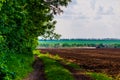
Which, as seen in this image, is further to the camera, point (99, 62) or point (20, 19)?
point (99, 62)

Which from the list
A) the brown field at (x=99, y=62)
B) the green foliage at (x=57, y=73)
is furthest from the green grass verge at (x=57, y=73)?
the brown field at (x=99, y=62)

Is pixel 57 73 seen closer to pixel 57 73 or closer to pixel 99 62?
pixel 57 73

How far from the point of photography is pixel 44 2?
44562 millimetres

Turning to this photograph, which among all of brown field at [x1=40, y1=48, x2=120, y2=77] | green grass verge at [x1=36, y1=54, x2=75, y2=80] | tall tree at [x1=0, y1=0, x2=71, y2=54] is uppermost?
tall tree at [x1=0, y1=0, x2=71, y2=54]

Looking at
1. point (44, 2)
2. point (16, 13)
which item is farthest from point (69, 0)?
point (16, 13)

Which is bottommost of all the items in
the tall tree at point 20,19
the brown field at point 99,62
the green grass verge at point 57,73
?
the brown field at point 99,62

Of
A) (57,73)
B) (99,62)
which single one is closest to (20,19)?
(57,73)

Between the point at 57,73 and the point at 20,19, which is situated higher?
the point at 20,19

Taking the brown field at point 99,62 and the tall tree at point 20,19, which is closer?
the tall tree at point 20,19

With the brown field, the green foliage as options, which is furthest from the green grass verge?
the brown field

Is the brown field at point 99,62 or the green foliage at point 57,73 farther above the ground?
the green foliage at point 57,73

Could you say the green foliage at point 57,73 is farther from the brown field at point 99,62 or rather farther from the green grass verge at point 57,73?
the brown field at point 99,62

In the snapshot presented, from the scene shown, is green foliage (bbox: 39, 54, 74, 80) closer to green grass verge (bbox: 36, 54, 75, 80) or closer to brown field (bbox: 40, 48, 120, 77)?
green grass verge (bbox: 36, 54, 75, 80)

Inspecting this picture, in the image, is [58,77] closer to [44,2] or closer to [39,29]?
[44,2]
